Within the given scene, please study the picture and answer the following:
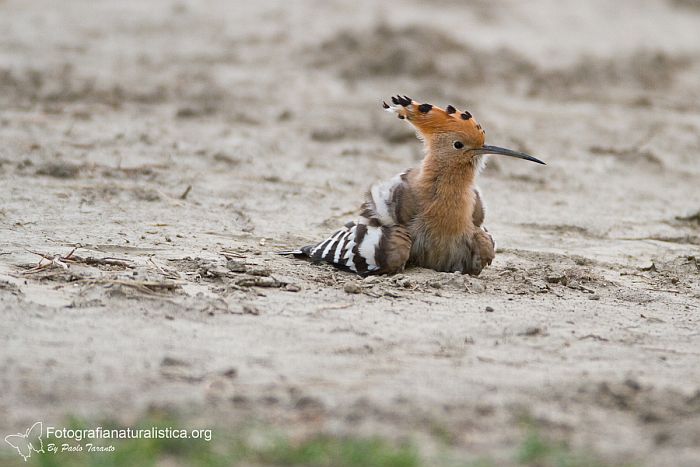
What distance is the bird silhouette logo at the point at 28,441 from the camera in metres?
3.31

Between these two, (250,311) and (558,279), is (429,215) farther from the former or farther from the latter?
(250,311)

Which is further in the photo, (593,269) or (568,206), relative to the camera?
(568,206)

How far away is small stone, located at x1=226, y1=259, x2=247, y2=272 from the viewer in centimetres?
530

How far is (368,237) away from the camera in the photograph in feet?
18.1

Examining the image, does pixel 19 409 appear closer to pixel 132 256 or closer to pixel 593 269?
pixel 132 256

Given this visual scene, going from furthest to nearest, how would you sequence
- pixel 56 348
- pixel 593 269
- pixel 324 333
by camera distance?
pixel 593 269 < pixel 324 333 < pixel 56 348

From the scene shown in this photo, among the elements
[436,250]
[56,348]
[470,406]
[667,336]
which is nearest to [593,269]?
[436,250]

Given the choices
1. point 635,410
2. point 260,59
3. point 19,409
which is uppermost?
point 260,59

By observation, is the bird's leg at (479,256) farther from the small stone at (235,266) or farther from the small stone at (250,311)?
the small stone at (250,311)

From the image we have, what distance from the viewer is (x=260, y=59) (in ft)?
35.5

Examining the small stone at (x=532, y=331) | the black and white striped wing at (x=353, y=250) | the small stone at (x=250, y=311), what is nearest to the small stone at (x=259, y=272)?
the black and white striped wing at (x=353, y=250)

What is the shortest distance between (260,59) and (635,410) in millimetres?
7616

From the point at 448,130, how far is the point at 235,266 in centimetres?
128

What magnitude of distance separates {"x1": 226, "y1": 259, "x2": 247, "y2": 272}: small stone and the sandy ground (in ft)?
0.07
